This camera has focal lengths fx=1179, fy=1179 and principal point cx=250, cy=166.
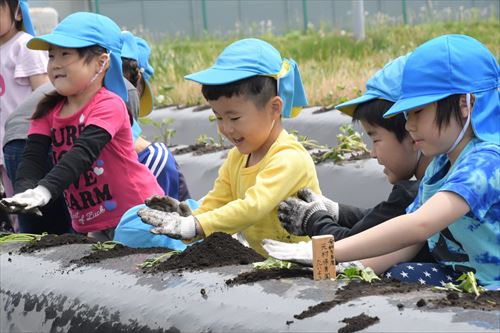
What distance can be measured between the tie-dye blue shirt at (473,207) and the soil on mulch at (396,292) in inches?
14.9

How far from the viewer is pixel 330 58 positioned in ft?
47.4

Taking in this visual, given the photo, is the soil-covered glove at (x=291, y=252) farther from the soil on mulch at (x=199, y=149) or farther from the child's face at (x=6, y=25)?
the soil on mulch at (x=199, y=149)

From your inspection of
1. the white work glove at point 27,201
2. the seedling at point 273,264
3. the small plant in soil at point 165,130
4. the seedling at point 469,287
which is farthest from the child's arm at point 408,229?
the small plant in soil at point 165,130

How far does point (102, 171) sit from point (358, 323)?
2.56 m

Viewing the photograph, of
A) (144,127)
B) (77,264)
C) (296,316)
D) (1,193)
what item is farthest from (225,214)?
(144,127)

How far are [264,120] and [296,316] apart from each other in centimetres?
168

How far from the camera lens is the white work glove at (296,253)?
11.0 ft

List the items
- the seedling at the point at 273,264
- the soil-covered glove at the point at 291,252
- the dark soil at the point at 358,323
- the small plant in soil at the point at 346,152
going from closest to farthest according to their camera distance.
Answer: the dark soil at the point at 358,323, the soil-covered glove at the point at 291,252, the seedling at the point at 273,264, the small plant in soil at the point at 346,152

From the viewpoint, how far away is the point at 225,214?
14.0 feet

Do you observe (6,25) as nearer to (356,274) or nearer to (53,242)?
(53,242)

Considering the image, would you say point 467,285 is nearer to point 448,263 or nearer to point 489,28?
point 448,263

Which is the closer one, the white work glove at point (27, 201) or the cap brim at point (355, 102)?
the cap brim at point (355, 102)

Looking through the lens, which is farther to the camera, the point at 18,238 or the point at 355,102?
the point at 18,238

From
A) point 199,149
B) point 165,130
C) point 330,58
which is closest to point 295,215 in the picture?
point 199,149
